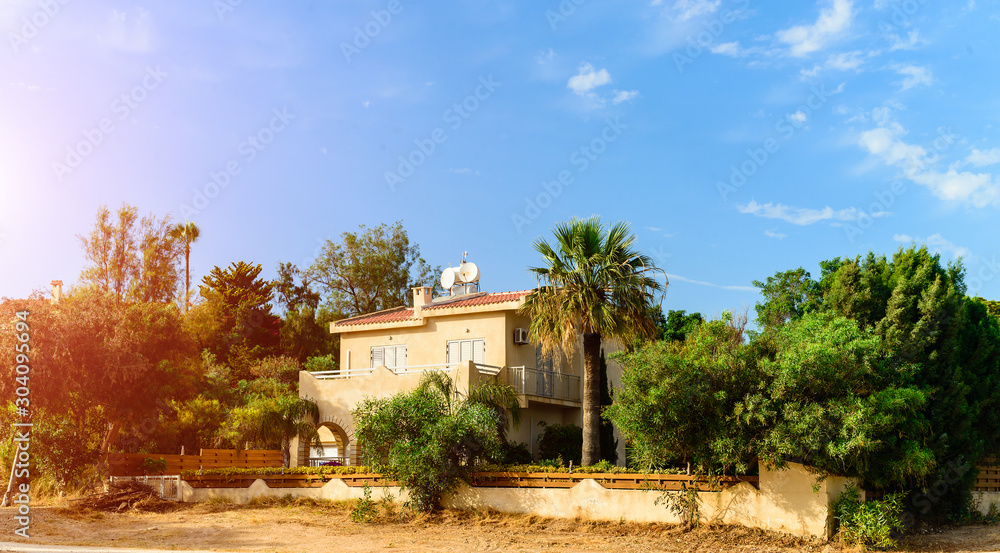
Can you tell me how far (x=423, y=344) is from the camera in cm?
3198

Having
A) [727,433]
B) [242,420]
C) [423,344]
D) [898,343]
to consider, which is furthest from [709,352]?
[242,420]

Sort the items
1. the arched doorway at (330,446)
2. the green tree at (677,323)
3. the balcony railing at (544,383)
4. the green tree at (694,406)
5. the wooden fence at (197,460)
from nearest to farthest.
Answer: the green tree at (694,406) < the wooden fence at (197,460) < the balcony railing at (544,383) < the arched doorway at (330,446) < the green tree at (677,323)

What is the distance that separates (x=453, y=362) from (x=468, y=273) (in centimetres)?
494

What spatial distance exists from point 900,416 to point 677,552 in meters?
5.82

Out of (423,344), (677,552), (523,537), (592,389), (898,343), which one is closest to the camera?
(677,552)

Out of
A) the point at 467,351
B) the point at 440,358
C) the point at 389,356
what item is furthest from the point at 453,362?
the point at 389,356

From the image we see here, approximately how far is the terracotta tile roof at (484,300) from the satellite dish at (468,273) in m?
2.05

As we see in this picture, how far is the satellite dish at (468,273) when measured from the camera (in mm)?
34375

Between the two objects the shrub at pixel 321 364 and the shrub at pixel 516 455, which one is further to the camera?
the shrub at pixel 321 364

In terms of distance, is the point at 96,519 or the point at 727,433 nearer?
the point at 727,433

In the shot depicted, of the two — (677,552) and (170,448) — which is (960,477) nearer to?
(677,552)

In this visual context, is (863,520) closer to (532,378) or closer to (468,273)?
(532,378)
